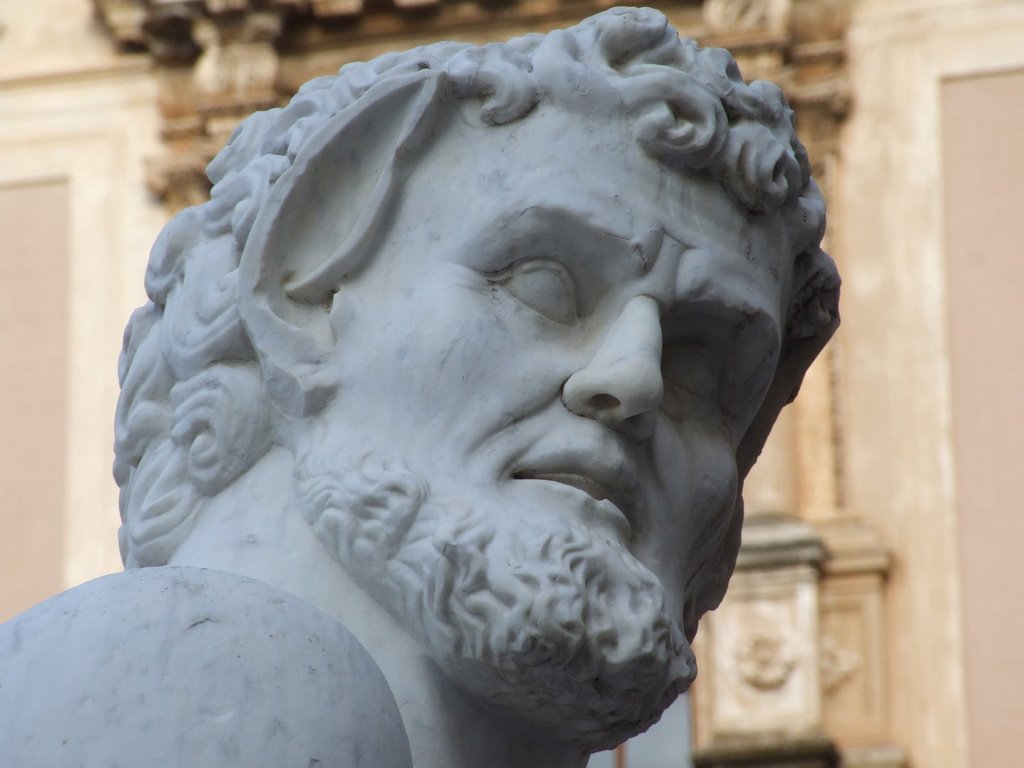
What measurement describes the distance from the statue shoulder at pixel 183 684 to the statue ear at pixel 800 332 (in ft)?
2.30

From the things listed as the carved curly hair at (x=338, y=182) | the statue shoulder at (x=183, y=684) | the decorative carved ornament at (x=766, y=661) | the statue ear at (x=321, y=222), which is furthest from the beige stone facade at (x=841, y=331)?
the statue shoulder at (x=183, y=684)

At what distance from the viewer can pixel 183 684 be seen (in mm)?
2043

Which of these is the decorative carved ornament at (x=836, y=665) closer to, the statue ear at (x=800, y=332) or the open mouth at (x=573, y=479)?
the statue ear at (x=800, y=332)

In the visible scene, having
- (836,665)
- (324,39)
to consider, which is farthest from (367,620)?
(324,39)

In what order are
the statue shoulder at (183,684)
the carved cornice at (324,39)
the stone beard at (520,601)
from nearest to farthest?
the statue shoulder at (183,684) < the stone beard at (520,601) < the carved cornice at (324,39)

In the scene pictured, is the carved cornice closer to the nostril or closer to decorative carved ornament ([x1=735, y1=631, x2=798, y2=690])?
decorative carved ornament ([x1=735, y1=631, x2=798, y2=690])

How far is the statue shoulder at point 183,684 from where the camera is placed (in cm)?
202

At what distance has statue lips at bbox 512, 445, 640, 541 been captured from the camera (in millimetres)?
2412

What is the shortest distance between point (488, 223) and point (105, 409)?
12.5m

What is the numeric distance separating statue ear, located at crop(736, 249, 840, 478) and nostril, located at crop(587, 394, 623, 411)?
1.01 ft

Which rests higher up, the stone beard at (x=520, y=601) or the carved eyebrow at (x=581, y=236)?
the carved eyebrow at (x=581, y=236)

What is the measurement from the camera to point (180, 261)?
268 centimetres

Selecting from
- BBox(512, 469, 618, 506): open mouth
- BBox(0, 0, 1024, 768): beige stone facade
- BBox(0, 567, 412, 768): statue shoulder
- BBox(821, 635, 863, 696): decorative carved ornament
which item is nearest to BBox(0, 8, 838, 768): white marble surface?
BBox(512, 469, 618, 506): open mouth

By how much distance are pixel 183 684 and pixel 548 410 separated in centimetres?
51
